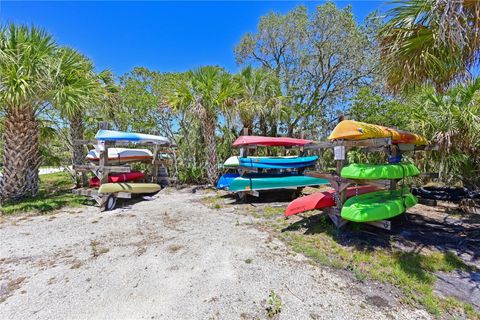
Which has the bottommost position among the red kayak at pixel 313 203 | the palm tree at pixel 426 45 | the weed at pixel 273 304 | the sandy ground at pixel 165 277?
the weed at pixel 273 304

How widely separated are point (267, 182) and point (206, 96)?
13.1ft

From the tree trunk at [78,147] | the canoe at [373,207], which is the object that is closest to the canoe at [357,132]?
the canoe at [373,207]

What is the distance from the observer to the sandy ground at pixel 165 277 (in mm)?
2191

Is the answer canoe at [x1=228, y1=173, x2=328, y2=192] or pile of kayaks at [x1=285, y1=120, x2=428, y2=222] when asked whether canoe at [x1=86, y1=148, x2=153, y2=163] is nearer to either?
canoe at [x1=228, y1=173, x2=328, y2=192]

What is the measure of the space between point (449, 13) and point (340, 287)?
349cm

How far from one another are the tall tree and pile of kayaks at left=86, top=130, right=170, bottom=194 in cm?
757

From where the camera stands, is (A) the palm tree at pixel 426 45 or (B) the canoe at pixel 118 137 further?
(B) the canoe at pixel 118 137

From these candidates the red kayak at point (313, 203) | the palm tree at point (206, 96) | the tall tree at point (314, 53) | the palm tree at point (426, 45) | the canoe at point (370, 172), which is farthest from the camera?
the tall tree at point (314, 53)

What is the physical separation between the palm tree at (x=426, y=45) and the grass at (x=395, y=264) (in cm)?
280

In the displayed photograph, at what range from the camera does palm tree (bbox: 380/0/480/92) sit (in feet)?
9.68

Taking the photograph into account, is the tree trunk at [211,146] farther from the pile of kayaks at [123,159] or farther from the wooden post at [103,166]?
the wooden post at [103,166]

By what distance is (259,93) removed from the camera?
9.82 metres

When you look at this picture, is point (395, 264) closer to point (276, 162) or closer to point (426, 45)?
point (426, 45)

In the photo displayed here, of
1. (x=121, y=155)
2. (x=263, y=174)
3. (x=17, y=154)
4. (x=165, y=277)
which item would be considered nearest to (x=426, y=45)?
(x=263, y=174)
